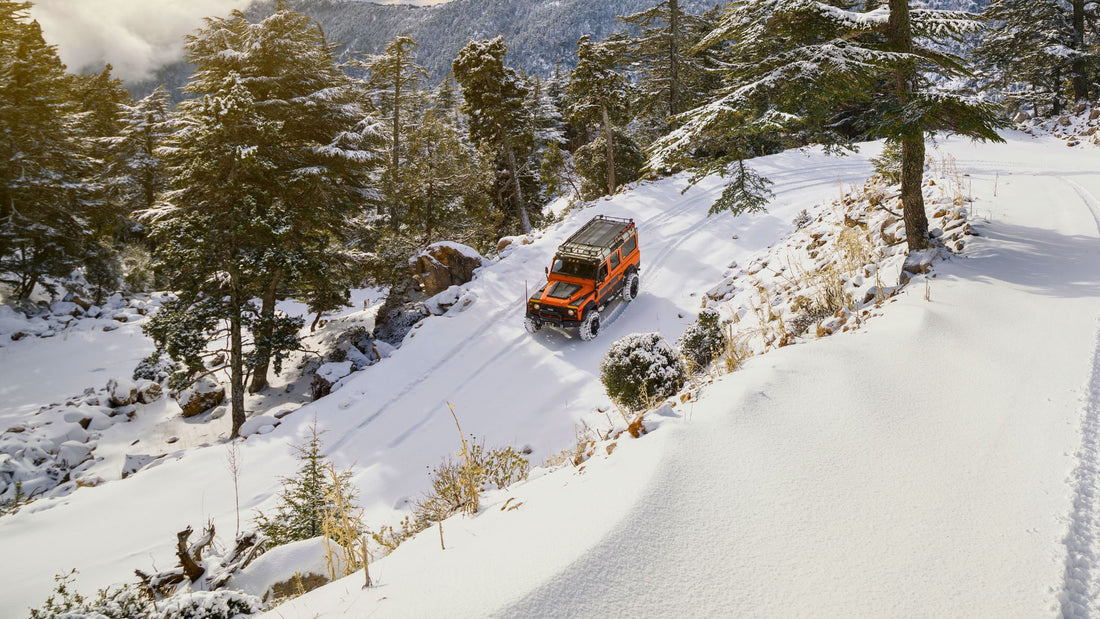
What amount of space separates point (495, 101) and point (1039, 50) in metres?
29.8

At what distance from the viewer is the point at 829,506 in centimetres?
375

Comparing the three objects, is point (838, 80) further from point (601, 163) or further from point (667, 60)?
point (667, 60)

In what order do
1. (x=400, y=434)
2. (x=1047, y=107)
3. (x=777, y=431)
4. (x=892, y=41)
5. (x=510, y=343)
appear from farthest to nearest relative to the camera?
(x=1047, y=107)
(x=510, y=343)
(x=400, y=434)
(x=892, y=41)
(x=777, y=431)

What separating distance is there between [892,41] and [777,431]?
8364mm

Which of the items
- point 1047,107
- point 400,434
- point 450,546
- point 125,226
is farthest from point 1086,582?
point 125,226

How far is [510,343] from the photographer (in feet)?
49.3

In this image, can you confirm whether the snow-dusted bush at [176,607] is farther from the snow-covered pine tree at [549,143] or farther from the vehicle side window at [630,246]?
the snow-covered pine tree at [549,143]

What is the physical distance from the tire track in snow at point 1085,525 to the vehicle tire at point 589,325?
10249mm

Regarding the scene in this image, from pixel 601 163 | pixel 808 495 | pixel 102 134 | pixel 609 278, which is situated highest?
pixel 102 134

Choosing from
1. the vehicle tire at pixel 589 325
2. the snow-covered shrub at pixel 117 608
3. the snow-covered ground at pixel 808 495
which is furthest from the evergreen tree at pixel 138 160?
the snow-covered shrub at pixel 117 608

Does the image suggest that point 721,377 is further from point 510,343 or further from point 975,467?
point 510,343

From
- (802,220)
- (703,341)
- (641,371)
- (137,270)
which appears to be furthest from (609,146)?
(137,270)

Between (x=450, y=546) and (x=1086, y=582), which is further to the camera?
(x=450, y=546)

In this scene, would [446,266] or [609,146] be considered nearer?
[446,266]
